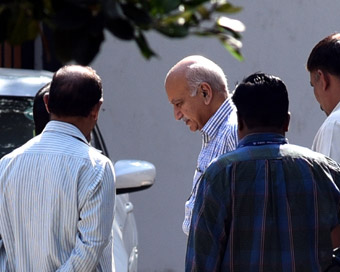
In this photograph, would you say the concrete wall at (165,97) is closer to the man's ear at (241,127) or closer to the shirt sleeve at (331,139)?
the shirt sleeve at (331,139)

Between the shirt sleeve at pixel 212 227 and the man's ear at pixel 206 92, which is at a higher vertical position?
the man's ear at pixel 206 92

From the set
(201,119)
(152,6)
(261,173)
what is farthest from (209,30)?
(201,119)

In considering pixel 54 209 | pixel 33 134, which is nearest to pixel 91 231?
pixel 54 209

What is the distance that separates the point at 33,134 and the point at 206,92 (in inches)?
44.0

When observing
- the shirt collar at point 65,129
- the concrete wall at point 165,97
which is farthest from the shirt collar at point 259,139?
the concrete wall at point 165,97

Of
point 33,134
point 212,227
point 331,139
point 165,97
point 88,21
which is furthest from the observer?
point 165,97

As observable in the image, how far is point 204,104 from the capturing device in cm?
423

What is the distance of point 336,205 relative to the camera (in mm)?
3467

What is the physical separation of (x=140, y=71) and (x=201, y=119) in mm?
3432

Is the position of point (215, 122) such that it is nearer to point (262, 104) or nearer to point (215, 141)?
point (215, 141)

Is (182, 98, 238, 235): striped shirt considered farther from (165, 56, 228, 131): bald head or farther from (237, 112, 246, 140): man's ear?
(237, 112, 246, 140): man's ear

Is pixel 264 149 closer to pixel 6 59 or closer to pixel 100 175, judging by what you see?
pixel 100 175

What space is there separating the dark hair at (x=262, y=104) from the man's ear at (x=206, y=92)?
0.69 metres

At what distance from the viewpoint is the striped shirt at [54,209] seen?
3.71 m
